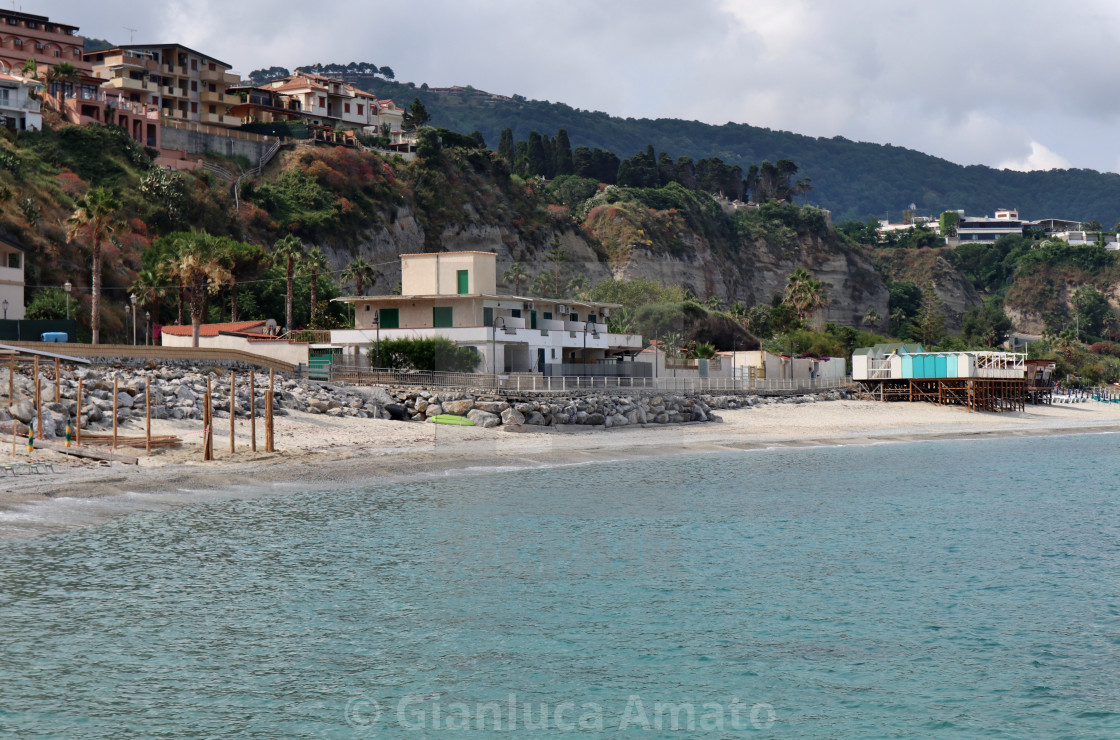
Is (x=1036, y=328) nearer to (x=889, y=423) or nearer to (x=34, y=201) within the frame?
(x=889, y=423)

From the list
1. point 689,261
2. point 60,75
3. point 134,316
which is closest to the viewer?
point 134,316

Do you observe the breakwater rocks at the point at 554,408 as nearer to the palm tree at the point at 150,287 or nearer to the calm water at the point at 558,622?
the calm water at the point at 558,622

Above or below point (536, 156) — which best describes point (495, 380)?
below

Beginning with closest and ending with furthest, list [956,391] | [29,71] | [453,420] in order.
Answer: [453,420] → [956,391] → [29,71]

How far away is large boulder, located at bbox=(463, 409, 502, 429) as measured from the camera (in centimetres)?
4659

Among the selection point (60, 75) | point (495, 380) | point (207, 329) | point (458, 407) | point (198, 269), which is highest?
point (60, 75)

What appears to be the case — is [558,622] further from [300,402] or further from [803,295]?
[803,295]

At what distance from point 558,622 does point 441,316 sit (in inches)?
1639

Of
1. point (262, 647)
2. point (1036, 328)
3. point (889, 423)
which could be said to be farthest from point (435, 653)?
point (1036, 328)

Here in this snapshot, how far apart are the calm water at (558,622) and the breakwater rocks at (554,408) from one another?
17704 millimetres

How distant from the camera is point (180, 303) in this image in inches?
2682

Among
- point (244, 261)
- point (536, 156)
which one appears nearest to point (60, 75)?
point (244, 261)

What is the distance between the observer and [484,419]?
1838 inches

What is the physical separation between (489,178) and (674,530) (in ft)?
332
